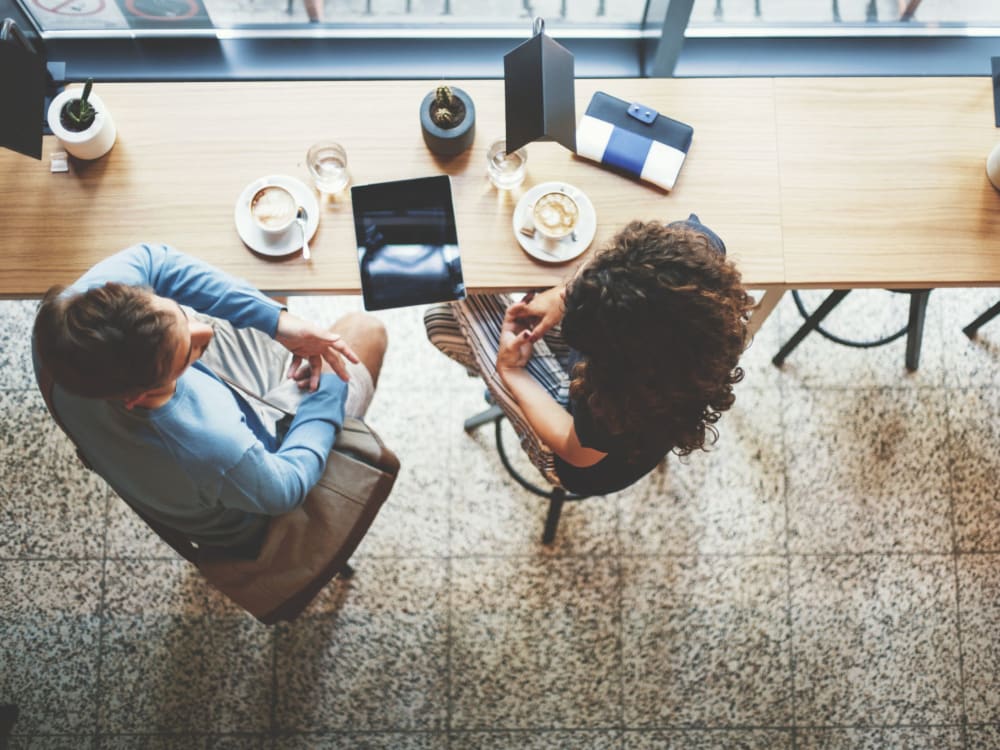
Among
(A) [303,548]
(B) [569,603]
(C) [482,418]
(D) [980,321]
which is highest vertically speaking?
(A) [303,548]

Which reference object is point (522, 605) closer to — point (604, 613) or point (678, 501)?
point (604, 613)

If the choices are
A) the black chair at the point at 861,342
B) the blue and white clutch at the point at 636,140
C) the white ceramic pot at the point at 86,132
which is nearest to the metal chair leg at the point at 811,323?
the black chair at the point at 861,342

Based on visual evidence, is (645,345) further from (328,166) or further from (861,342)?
(861,342)

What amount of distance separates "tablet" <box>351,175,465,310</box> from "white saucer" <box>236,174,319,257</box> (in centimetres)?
9

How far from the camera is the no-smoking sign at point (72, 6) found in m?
1.90

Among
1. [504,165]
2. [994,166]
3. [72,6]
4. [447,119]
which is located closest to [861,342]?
[994,166]

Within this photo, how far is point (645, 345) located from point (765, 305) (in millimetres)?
726

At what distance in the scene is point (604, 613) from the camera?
213 centimetres

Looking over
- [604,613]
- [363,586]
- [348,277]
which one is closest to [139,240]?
[348,277]

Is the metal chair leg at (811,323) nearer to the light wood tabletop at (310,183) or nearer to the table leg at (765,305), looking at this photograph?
the table leg at (765,305)

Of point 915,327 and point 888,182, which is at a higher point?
point 888,182

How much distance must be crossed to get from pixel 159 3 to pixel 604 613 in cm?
198

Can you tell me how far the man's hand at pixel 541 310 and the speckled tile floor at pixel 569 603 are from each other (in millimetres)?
748

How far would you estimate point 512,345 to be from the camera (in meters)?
1.54
